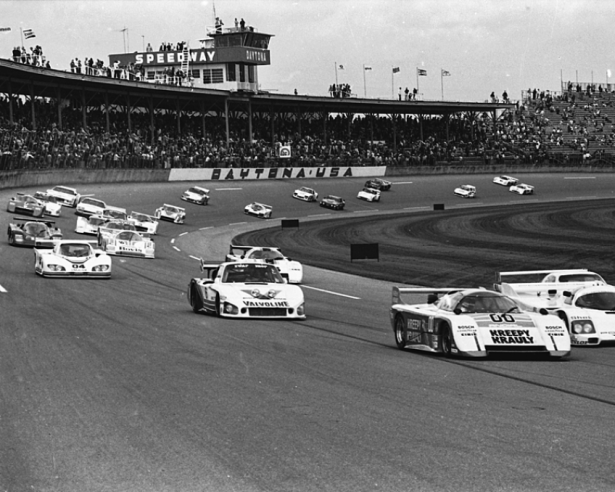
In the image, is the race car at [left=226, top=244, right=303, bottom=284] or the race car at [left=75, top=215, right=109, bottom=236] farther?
the race car at [left=75, top=215, right=109, bottom=236]

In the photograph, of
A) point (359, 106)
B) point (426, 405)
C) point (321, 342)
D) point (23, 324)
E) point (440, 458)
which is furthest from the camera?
point (359, 106)

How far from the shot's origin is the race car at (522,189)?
305 feet

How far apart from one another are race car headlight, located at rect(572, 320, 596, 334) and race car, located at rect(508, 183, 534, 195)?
75.7 meters

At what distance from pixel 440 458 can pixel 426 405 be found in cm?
257

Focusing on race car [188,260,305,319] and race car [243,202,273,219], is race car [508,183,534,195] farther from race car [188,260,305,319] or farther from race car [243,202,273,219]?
race car [188,260,305,319]

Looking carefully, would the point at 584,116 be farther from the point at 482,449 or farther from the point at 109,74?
the point at 482,449

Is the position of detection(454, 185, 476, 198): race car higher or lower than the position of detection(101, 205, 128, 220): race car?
lower

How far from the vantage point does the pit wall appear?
69000 millimetres

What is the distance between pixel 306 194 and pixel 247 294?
5988 centimetres

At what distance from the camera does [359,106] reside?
116 metres

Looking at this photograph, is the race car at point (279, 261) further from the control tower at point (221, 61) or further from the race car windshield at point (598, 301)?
the control tower at point (221, 61)

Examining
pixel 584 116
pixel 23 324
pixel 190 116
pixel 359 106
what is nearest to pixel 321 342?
pixel 23 324

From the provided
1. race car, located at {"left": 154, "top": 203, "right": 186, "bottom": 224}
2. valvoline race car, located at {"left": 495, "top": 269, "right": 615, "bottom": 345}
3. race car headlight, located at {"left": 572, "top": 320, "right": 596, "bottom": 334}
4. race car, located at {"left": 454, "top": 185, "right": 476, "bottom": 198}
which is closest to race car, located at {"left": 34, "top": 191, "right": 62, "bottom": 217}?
race car, located at {"left": 154, "top": 203, "right": 186, "bottom": 224}

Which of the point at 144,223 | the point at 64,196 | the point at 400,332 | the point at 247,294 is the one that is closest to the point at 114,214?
the point at 144,223
